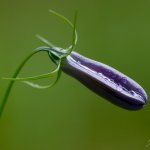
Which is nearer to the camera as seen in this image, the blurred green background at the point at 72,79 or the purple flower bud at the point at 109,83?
the purple flower bud at the point at 109,83

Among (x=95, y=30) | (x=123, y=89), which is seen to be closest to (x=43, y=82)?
(x=95, y=30)

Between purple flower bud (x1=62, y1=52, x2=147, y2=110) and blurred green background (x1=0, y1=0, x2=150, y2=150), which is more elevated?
purple flower bud (x1=62, y1=52, x2=147, y2=110)

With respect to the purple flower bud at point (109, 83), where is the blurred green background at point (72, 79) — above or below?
below

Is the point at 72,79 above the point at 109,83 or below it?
below

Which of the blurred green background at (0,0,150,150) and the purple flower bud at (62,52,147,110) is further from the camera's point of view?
the blurred green background at (0,0,150,150)

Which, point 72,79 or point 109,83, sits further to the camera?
point 72,79
